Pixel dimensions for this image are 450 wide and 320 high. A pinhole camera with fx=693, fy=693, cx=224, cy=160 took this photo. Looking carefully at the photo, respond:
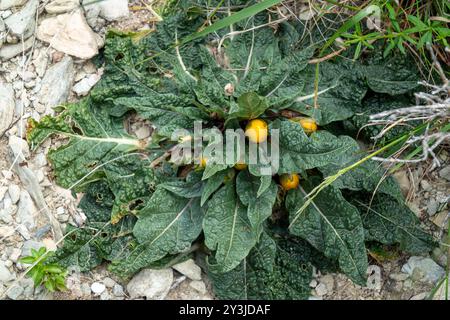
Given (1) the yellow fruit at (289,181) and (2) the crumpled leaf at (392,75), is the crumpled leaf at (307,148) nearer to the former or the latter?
(1) the yellow fruit at (289,181)

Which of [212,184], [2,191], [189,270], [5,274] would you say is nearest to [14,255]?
[5,274]

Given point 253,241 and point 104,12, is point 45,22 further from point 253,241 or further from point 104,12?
point 253,241

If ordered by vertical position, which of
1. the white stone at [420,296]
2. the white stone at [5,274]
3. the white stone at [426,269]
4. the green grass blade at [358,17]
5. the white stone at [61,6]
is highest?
the green grass blade at [358,17]

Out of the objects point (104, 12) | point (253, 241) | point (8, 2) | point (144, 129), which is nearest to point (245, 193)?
point (253, 241)

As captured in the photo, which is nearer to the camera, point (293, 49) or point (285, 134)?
point (285, 134)

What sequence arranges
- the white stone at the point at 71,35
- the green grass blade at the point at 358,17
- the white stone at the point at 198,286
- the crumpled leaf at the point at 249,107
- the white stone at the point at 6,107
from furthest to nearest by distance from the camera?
the white stone at the point at 71,35, the white stone at the point at 6,107, the white stone at the point at 198,286, the crumpled leaf at the point at 249,107, the green grass blade at the point at 358,17

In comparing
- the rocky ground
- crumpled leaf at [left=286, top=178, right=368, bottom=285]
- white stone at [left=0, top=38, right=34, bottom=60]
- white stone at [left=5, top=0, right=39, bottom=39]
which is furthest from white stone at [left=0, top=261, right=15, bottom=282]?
crumpled leaf at [left=286, top=178, right=368, bottom=285]

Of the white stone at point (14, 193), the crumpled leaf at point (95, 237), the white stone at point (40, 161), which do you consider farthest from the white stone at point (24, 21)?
the crumpled leaf at point (95, 237)

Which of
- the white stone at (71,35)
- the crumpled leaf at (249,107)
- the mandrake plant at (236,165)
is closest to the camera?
the crumpled leaf at (249,107)
